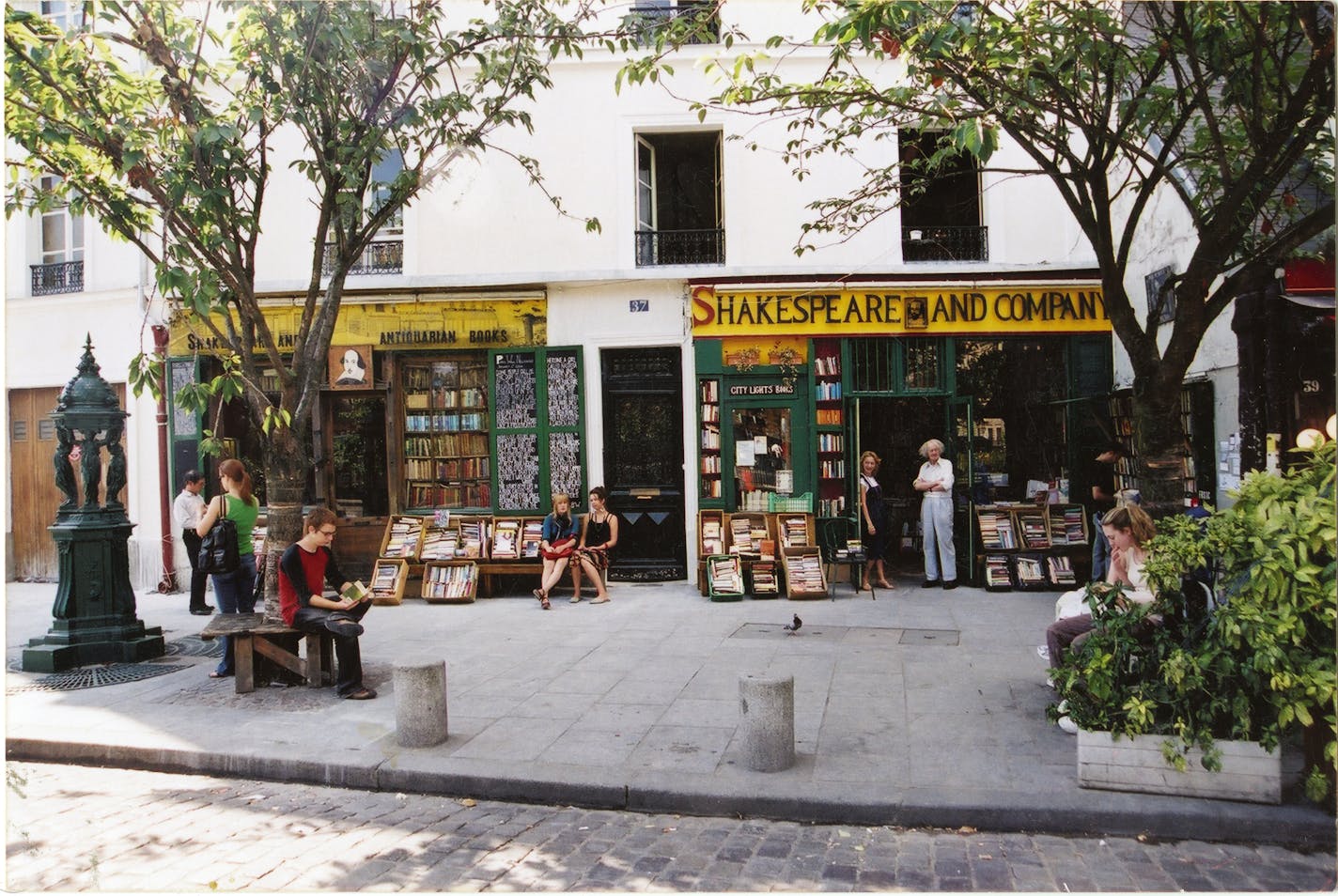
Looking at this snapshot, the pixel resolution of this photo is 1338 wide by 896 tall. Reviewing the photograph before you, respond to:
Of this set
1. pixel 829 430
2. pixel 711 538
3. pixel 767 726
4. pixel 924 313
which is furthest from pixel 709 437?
pixel 767 726

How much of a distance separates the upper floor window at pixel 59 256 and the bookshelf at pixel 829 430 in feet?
33.5

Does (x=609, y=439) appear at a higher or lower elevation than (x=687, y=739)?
higher

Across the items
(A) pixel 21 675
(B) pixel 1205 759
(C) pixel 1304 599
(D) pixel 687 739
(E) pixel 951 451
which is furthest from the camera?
(E) pixel 951 451

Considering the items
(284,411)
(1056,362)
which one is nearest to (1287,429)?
(1056,362)

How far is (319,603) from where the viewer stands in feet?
22.5

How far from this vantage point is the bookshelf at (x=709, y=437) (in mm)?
11938

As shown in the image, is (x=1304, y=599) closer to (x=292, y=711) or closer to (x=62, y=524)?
(x=292, y=711)

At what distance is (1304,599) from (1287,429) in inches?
174

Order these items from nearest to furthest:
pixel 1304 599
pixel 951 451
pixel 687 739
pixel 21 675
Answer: pixel 1304 599, pixel 687 739, pixel 21 675, pixel 951 451

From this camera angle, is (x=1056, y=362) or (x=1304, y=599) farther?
(x=1056, y=362)

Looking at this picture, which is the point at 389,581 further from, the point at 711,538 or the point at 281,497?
the point at 281,497

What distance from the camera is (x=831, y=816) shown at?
4844 millimetres

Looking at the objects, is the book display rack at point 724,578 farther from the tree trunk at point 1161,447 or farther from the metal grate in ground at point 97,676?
the tree trunk at point 1161,447

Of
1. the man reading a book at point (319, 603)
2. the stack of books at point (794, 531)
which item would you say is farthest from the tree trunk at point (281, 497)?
the stack of books at point (794, 531)
